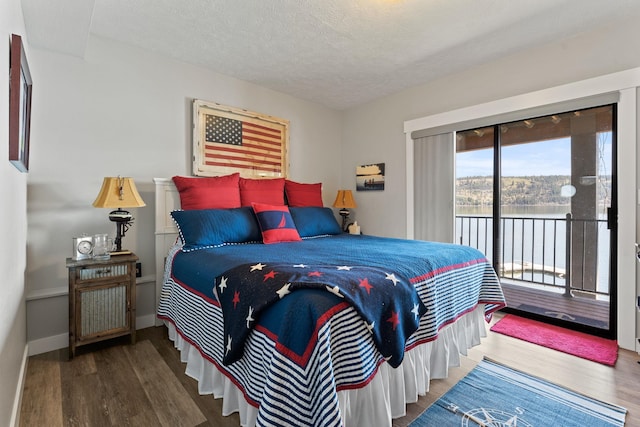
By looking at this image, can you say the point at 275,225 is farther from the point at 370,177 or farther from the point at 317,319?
the point at 370,177

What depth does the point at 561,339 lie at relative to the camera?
2.50 meters

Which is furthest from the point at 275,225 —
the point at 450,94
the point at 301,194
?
the point at 450,94

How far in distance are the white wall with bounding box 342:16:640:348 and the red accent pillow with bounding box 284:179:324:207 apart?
2.88ft

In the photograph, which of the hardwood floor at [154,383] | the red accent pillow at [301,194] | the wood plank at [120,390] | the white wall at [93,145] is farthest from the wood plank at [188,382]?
the red accent pillow at [301,194]

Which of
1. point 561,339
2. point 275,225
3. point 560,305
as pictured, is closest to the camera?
point 561,339

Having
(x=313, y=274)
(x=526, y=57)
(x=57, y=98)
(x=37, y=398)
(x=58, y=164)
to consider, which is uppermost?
(x=526, y=57)

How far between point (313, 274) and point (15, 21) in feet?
6.64

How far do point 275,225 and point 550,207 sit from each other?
2.64 metres

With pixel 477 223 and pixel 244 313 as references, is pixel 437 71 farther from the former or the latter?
pixel 244 313

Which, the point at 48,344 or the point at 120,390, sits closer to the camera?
the point at 120,390

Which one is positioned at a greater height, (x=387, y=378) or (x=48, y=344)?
(x=387, y=378)

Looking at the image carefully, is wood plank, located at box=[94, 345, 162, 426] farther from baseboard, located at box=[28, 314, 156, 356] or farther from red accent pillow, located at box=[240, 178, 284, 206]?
red accent pillow, located at box=[240, 178, 284, 206]

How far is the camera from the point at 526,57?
2.84m

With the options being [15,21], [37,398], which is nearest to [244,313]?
[37,398]
